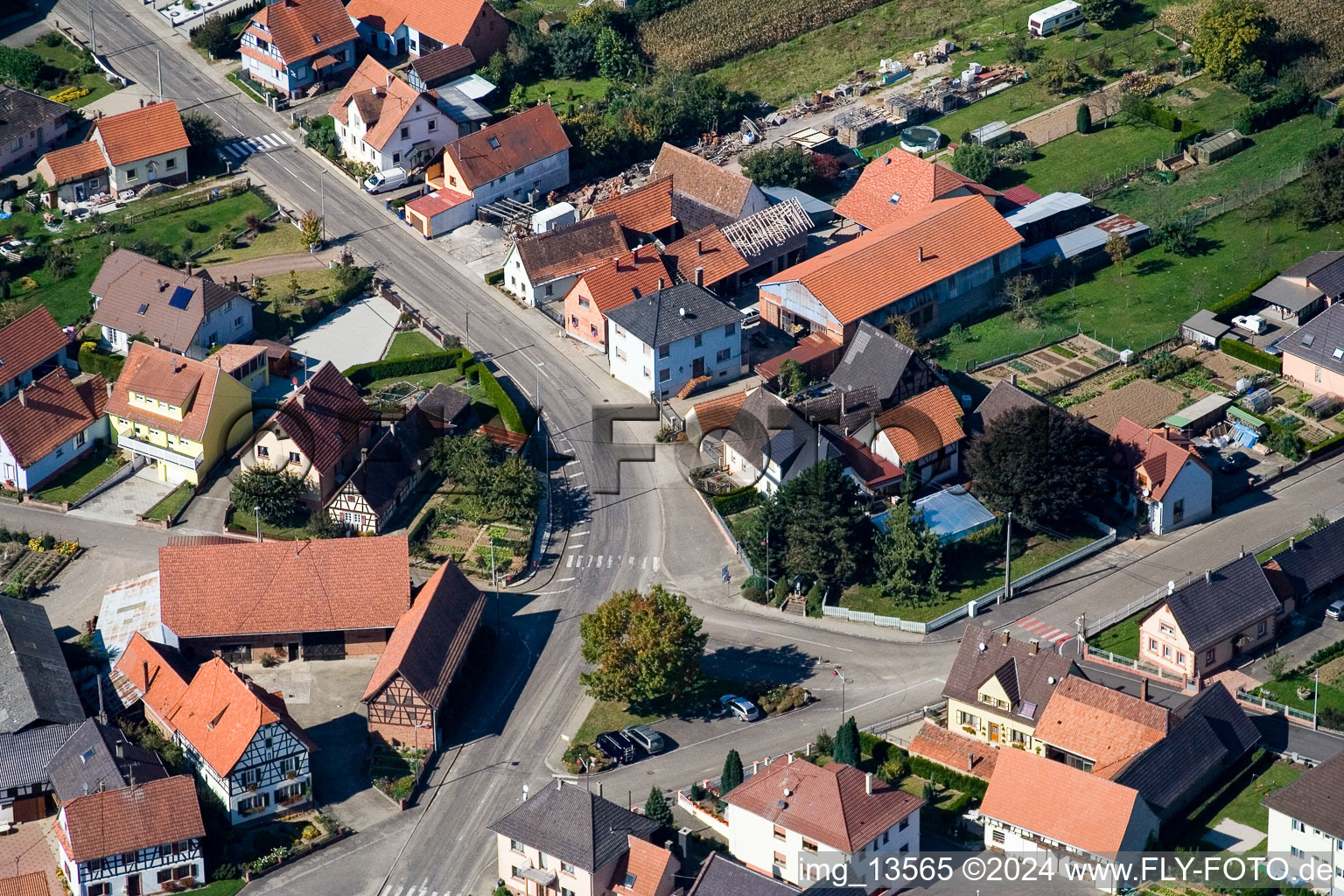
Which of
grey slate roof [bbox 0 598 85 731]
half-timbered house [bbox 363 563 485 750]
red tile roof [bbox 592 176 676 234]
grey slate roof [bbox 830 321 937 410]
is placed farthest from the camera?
red tile roof [bbox 592 176 676 234]

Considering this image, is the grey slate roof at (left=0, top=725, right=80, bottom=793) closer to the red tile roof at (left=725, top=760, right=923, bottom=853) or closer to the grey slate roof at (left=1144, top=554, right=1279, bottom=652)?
the red tile roof at (left=725, top=760, right=923, bottom=853)

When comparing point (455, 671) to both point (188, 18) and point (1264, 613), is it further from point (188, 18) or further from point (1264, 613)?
point (188, 18)

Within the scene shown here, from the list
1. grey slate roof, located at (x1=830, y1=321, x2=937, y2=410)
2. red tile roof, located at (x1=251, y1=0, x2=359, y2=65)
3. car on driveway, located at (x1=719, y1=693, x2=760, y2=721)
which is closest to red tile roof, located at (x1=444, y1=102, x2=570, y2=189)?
red tile roof, located at (x1=251, y1=0, x2=359, y2=65)

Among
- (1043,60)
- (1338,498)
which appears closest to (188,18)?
(1043,60)

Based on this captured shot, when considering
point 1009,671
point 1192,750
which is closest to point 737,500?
point 1009,671

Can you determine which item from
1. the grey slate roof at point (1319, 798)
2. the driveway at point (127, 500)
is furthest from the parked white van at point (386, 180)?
the grey slate roof at point (1319, 798)

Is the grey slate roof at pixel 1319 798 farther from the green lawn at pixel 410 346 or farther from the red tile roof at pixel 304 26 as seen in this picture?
the red tile roof at pixel 304 26

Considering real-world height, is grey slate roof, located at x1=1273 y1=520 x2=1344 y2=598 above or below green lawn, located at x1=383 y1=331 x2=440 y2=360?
below
